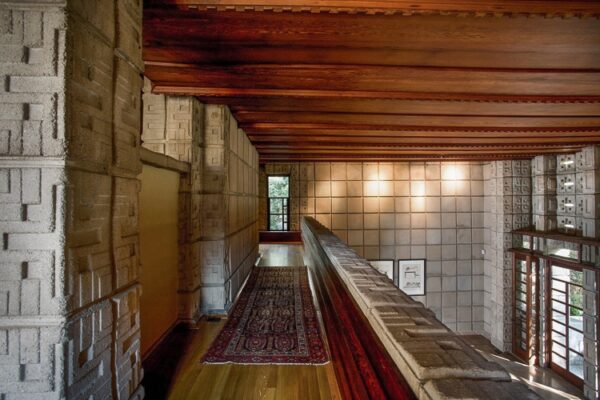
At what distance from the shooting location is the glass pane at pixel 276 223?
11.7 meters

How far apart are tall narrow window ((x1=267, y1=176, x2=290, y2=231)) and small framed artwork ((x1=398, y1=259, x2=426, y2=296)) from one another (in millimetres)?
4244

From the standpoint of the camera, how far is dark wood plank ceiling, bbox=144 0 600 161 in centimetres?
222

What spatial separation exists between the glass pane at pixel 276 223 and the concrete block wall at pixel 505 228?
23.0 ft

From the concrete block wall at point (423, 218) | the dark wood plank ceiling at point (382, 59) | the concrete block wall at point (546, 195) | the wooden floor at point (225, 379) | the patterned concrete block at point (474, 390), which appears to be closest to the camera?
the patterned concrete block at point (474, 390)

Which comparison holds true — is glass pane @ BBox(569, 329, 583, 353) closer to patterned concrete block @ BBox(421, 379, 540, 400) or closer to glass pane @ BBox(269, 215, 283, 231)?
glass pane @ BBox(269, 215, 283, 231)

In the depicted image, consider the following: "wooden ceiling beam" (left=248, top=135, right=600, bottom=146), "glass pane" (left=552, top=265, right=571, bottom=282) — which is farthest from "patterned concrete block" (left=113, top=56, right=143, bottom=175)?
"glass pane" (left=552, top=265, right=571, bottom=282)

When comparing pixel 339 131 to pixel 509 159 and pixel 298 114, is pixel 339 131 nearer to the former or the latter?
pixel 298 114

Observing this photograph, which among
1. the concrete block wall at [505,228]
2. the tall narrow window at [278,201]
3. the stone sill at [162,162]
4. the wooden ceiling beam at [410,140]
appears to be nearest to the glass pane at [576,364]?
the concrete block wall at [505,228]

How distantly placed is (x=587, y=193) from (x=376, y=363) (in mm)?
8979

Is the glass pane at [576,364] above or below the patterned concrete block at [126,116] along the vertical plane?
below

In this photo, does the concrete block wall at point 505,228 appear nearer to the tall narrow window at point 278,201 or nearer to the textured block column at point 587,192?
the textured block column at point 587,192

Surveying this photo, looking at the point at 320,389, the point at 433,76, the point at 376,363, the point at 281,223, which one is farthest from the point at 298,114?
the point at 281,223

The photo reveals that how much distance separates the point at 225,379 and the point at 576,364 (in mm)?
8900

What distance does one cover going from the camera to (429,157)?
32.7 feet
